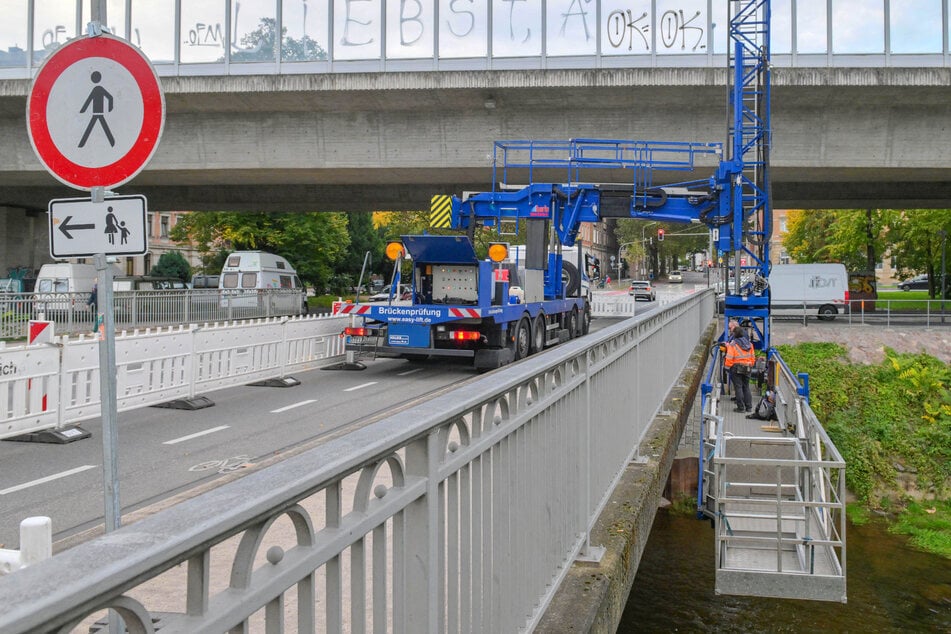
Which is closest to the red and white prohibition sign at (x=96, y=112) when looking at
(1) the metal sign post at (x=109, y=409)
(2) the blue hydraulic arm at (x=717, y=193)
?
(1) the metal sign post at (x=109, y=409)

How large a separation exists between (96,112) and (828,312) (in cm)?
3808

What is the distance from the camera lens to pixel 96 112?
4.66 metres

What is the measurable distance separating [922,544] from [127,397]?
44.3 feet

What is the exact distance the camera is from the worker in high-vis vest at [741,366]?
14.4 meters

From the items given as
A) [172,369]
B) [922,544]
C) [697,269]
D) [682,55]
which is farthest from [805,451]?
[697,269]

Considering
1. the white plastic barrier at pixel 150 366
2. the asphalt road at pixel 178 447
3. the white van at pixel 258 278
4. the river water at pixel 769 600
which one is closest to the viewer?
the asphalt road at pixel 178 447

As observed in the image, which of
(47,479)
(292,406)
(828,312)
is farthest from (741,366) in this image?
(828,312)

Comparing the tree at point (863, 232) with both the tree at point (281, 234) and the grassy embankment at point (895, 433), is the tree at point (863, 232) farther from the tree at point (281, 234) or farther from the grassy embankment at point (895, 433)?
the tree at point (281, 234)

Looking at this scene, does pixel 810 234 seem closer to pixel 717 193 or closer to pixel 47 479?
pixel 717 193

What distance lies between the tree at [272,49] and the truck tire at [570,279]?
336 inches

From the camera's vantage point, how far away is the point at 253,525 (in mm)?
1521

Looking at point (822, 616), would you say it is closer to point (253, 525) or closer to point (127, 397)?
point (127, 397)

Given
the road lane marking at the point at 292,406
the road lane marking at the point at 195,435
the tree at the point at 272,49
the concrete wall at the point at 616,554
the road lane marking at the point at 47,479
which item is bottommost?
the road lane marking at the point at 47,479

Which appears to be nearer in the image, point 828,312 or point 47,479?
point 47,479
